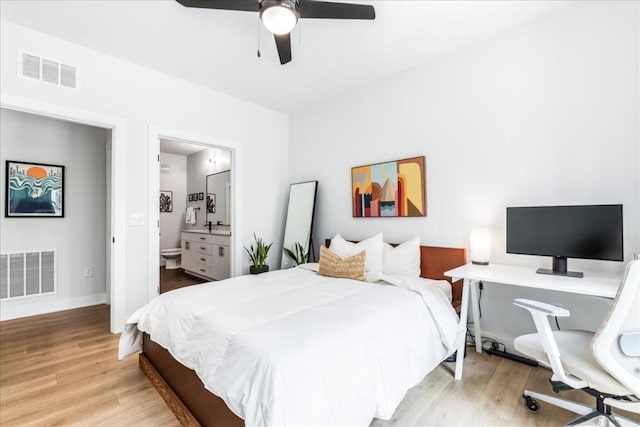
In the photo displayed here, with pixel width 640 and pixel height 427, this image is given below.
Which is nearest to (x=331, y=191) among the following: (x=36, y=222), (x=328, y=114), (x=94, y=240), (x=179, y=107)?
(x=328, y=114)

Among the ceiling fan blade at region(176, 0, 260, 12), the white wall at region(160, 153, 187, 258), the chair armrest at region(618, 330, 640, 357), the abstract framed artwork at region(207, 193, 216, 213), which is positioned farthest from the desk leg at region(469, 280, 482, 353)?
the white wall at region(160, 153, 187, 258)

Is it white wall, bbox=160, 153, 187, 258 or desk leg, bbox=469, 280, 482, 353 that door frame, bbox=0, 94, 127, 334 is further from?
white wall, bbox=160, 153, 187, 258

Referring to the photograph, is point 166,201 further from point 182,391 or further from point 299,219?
point 182,391

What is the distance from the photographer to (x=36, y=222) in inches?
133

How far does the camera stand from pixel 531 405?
167 centimetres

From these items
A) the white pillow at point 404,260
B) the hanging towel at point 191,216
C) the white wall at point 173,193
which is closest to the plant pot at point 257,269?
the white pillow at point 404,260

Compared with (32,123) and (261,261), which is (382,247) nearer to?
(261,261)

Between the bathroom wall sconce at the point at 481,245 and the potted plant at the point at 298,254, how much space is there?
2.02 meters

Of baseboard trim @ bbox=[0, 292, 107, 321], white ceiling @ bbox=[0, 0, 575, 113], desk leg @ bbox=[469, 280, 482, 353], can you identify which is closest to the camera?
white ceiling @ bbox=[0, 0, 575, 113]

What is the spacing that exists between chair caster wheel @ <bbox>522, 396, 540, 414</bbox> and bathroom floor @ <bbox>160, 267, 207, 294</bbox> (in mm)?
4316

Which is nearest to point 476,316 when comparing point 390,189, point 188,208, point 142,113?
point 390,189

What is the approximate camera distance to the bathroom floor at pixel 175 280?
4528 millimetres

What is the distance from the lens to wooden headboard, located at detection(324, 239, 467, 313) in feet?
8.46

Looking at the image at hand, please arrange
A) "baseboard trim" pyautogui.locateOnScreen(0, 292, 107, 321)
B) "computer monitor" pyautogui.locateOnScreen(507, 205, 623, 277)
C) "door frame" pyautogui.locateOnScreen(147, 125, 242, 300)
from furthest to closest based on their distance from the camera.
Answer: "baseboard trim" pyautogui.locateOnScreen(0, 292, 107, 321), "door frame" pyautogui.locateOnScreen(147, 125, 242, 300), "computer monitor" pyautogui.locateOnScreen(507, 205, 623, 277)
